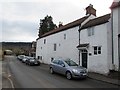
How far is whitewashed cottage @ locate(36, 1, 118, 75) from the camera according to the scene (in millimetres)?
18656

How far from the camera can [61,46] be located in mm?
29031

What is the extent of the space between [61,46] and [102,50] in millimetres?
10877

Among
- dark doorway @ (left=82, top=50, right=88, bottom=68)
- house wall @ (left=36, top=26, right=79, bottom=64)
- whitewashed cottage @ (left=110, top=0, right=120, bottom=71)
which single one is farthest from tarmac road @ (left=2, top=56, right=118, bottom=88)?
house wall @ (left=36, top=26, right=79, bottom=64)

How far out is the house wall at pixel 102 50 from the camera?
1845 centimetres

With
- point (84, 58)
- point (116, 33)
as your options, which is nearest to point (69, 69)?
point (116, 33)

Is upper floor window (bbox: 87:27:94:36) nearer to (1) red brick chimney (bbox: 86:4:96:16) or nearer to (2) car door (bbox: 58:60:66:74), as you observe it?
(2) car door (bbox: 58:60:66:74)

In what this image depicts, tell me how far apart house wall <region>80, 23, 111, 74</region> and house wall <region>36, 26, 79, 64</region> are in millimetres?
3221

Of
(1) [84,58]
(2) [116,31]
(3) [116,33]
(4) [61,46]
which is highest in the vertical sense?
(2) [116,31]

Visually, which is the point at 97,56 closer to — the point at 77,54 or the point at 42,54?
the point at 77,54

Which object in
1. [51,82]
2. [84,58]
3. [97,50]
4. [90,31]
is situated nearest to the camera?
[51,82]

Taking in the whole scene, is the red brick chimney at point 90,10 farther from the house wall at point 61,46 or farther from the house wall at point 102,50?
the house wall at point 102,50

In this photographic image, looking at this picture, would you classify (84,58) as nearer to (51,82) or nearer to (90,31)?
(90,31)

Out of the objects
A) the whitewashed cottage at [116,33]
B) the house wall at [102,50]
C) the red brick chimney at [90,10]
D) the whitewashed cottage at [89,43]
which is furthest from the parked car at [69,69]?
the red brick chimney at [90,10]

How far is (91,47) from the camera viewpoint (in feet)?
68.1
